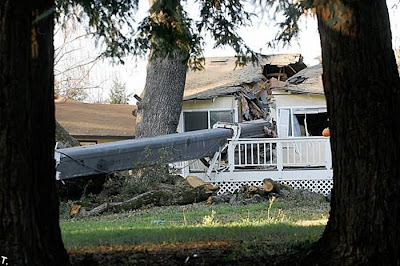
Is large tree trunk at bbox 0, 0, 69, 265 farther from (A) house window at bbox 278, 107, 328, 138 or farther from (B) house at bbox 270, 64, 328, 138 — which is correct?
(A) house window at bbox 278, 107, 328, 138

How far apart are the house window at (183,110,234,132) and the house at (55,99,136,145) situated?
3216 mm

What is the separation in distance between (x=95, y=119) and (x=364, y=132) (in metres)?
26.1

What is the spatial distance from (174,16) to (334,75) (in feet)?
9.10

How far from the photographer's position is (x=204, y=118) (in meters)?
26.5

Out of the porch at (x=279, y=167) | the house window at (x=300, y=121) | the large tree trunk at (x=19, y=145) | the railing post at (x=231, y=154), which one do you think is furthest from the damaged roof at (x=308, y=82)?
the large tree trunk at (x=19, y=145)

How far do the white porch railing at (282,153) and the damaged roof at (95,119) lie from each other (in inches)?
342

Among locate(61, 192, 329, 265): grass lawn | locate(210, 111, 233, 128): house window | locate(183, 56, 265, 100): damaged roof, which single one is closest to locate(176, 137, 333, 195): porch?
locate(210, 111, 233, 128): house window

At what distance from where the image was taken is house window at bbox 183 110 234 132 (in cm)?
2631

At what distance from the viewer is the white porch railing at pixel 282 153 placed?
20672 millimetres

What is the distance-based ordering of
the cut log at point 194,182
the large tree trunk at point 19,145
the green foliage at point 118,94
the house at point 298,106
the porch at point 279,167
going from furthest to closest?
the green foliage at point 118,94, the house at point 298,106, the porch at point 279,167, the cut log at point 194,182, the large tree trunk at point 19,145

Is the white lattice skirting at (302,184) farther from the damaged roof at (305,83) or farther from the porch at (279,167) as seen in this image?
the damaged roof at (305,83)

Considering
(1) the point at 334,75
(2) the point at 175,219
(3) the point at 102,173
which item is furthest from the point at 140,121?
(1) the point at 334,75

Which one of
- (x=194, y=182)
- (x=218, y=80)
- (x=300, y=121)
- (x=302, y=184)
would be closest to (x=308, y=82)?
(x=300, y=121)

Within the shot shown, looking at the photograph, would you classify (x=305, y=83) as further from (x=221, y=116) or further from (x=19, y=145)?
(x=19, y=145)
